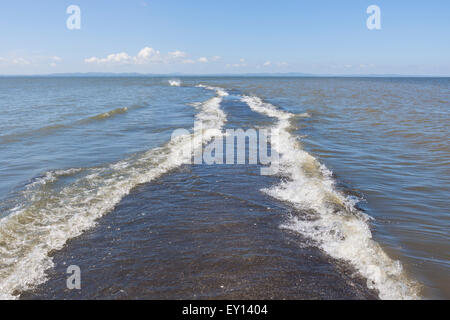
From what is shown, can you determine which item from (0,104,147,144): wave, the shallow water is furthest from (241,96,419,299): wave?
(0,104,147,144): wave

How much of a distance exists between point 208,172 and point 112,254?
5067 mm

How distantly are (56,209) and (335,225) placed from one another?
254 inches

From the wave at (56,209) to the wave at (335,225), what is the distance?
4.19m

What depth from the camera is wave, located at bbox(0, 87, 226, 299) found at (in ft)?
16.5

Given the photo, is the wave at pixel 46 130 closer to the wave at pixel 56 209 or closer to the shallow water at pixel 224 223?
the shallow water at pixel 224 223

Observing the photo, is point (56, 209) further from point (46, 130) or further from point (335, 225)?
point (46, 130)

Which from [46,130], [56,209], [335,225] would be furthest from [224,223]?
[46,130]

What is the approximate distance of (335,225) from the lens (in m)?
6.38

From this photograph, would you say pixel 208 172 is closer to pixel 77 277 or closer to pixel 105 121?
pixel 77 277

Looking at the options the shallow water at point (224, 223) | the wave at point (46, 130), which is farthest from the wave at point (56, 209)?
the wave at point (46, 130)

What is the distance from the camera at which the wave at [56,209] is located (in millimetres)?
5035

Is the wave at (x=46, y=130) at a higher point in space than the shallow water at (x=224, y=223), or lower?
higher

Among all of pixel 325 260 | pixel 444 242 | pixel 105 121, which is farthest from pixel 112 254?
pixel 105 121
